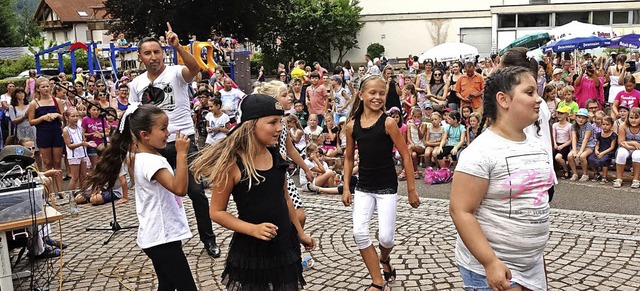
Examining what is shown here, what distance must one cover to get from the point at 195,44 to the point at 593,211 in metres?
17.0

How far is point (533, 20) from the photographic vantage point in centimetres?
4059

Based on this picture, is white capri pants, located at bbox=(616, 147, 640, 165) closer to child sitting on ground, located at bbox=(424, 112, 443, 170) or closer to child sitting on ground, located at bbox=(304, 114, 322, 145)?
child sitting on ground, located at bbox=(424, 112, 443, 170)

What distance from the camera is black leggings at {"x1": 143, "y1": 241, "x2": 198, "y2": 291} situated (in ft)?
13.3

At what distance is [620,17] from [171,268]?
41.6 meters

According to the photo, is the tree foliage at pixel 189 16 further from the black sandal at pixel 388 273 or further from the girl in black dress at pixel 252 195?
the girl in black dress at pixel 252 195

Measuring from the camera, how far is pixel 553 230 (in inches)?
261

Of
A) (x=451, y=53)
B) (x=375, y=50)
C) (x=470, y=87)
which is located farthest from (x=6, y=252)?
(x=375, y=50)

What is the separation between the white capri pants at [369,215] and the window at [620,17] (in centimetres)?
3973

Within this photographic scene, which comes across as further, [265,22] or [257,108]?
[265,22]

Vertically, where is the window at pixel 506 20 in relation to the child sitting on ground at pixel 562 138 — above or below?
above

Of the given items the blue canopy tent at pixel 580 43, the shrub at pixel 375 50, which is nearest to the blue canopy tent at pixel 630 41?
the blue canopy tent at pixel 580 43

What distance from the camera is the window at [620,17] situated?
3891cm

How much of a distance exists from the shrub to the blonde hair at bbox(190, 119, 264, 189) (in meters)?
38.1

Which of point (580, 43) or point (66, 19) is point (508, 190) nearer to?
point (580, 43)
